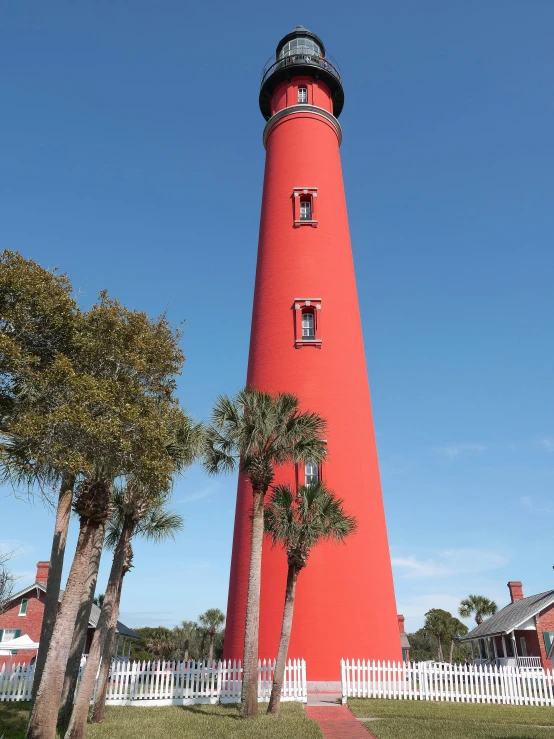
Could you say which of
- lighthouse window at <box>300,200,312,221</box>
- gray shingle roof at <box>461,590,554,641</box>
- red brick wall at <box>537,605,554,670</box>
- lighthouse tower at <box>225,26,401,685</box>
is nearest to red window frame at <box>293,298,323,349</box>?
lighthouse tower at <box>225,26,401,685</box>

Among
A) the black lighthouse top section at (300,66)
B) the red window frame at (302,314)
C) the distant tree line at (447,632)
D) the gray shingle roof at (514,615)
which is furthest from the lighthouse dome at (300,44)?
the distant tree line at (447,632)

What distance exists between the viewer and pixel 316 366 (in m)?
20.4

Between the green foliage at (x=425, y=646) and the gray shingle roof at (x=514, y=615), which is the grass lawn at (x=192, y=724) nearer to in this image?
the gray shingle roof at (x=514, y=615)

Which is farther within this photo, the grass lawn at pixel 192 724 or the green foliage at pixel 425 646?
the green foliage at pixel 425 646

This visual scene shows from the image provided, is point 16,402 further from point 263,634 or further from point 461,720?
point 461,720

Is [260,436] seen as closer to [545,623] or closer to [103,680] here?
[103,680]

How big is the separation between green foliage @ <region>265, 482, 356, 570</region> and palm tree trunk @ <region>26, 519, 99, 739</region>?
5475mm

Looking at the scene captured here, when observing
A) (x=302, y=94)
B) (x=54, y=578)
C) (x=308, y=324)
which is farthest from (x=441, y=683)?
(x=302, y=94)

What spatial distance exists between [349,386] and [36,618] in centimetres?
2500

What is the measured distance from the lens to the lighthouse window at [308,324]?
21297mm

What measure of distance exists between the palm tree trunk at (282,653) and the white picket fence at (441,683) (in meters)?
2.62

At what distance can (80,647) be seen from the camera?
50.1 feet

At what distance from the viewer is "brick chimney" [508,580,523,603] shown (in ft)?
135

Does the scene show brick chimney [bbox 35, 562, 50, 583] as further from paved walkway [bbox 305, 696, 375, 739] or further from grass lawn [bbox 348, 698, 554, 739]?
grass lawn [bbox 348, 698, 554, 739]
